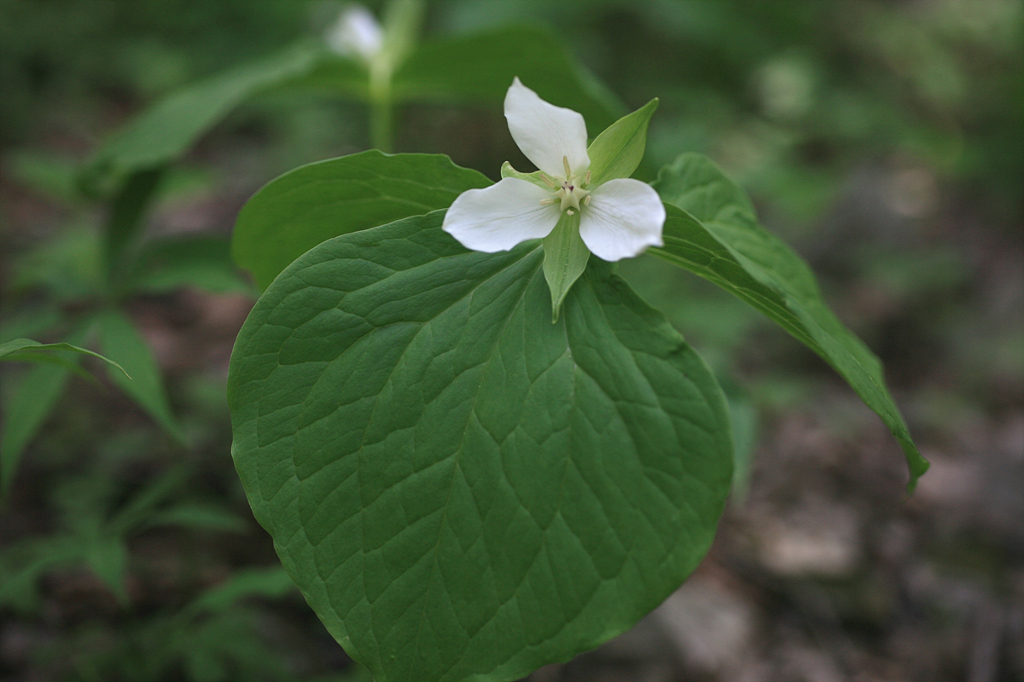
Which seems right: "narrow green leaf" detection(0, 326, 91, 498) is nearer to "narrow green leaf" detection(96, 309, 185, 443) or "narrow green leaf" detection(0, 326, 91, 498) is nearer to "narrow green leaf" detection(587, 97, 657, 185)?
"narrow green leaf" detection(96, 309, 185, 443)

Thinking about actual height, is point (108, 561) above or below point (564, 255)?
above

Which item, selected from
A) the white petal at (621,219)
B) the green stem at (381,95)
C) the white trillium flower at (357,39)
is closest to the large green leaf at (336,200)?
the white petal at (621,219)

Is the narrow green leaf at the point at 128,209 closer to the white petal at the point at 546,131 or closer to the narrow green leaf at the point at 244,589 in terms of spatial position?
the narrow green leaf at the point at 244,589

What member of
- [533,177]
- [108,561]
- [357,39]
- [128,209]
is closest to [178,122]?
[128,209]

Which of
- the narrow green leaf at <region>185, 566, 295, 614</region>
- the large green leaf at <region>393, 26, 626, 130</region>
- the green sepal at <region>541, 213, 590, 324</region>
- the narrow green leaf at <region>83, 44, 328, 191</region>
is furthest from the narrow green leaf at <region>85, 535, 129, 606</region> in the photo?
the large green leaf at <region>393, 26, 626, 130</region>

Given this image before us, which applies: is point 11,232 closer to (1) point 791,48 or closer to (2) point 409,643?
(2) point 409,643

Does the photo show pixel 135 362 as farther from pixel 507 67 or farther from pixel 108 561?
pixel 507 67
